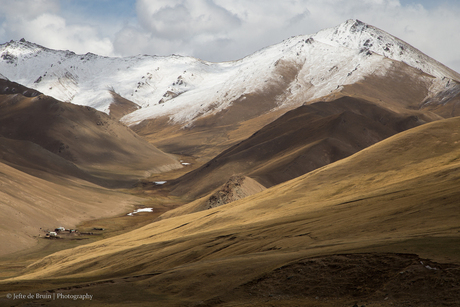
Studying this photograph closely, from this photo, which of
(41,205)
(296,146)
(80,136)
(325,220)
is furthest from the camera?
(80,136)

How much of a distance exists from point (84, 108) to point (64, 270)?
491 ft

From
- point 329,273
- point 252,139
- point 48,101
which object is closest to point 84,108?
point 48,101

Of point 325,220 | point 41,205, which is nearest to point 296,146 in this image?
point 41,205

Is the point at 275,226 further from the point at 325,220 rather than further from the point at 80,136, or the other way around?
the point at 80,136

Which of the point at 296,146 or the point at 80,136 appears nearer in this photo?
the point at 296,146

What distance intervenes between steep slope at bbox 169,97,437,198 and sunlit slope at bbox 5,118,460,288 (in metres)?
33.9

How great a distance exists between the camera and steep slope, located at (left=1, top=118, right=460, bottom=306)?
50.2 feet

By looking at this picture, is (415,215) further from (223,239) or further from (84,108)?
(84,108)

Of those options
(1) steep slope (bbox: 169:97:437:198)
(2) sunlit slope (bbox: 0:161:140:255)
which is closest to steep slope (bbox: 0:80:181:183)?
(1) steep slope (bbox: 169:97:437:198)

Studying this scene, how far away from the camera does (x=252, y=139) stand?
406 ft

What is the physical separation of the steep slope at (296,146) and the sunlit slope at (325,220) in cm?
3389

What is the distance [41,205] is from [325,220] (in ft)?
196

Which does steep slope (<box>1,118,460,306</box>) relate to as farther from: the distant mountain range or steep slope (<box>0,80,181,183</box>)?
steep slope (<box>0,80,181,183</box>)

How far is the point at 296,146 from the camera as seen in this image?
99562 mm
